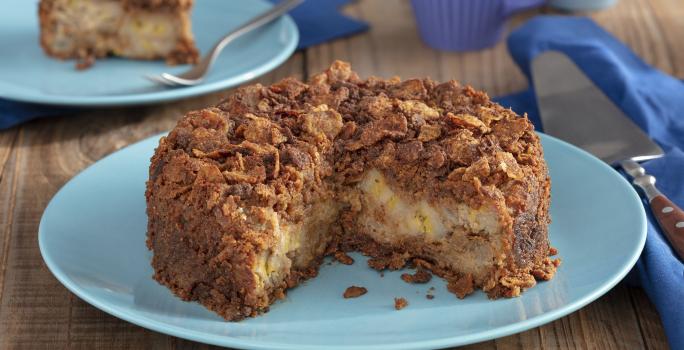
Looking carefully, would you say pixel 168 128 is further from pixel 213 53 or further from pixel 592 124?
pixel 592 124

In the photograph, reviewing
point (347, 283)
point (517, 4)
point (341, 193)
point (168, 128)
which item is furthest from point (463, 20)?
point (347, 283)

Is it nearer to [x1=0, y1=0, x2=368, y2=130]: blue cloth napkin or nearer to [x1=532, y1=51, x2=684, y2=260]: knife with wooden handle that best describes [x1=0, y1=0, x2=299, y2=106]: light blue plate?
[x1=0, y1=0, x2=368, y2=130]: blue cloth napkin

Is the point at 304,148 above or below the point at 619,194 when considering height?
above

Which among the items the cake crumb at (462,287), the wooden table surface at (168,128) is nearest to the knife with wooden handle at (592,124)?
the wooden table surface at (168,128)

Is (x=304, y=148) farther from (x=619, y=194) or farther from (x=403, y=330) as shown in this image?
(x=619, y=194)

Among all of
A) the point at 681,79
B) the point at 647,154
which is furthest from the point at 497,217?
the point at 681,79

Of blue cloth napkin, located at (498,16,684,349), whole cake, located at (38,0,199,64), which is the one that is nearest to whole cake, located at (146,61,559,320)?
blue cloth napkin, located at (498,16,684,349)

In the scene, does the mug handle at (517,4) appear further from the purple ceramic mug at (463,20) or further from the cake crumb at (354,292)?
the cake crumb at (354,292)
